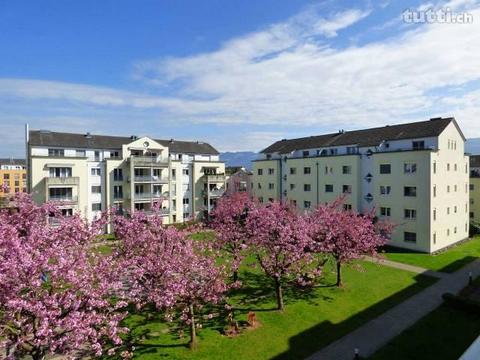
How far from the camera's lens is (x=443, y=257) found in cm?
3609

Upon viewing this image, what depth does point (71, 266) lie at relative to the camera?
11.3 meters

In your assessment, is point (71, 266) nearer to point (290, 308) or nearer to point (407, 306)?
point (290, 308)

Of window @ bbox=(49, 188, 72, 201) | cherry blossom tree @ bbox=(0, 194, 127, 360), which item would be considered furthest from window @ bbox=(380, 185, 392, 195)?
window @ bbox=(49, 188, 72, 201)

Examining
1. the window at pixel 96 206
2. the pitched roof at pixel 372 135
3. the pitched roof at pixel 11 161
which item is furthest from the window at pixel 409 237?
the pitched roof at pixel 11 161

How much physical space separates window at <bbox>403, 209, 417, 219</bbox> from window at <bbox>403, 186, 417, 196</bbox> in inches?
76.3

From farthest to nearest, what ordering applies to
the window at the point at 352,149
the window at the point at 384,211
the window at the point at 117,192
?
the window at the point at 117,192 < the window at the point at 352,149 < the window at the point at 384,211

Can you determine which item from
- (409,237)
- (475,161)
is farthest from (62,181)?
(475,161)

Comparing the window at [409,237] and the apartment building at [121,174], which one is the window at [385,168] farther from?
the apartment building at [121,174]

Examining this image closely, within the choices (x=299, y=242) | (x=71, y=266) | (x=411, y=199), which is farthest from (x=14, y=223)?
(x=411, y=199)

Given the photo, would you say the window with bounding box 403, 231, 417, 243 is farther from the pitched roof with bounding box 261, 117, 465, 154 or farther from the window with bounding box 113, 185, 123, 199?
the window with bounding box 113, 185, 123, 199

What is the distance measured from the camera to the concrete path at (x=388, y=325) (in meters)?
16.8

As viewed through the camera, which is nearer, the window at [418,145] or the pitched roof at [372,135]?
the window at [418,145]

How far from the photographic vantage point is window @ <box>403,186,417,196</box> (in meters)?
38.6

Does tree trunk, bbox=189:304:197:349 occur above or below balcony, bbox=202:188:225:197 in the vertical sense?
below
